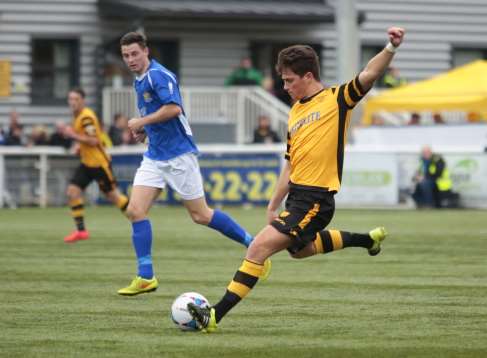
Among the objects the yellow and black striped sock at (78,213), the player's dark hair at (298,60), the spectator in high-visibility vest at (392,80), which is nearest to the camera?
the player's dark hair at (298,60)

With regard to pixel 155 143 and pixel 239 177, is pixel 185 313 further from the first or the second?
pixel 239 177

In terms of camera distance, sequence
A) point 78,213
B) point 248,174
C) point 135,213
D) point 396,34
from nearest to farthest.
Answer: point 396,34 → point 135,213 → point 78,213 → point 248,174

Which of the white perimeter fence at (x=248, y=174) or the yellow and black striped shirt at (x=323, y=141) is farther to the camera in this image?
the white perimeter fence at (x=248, y=174)

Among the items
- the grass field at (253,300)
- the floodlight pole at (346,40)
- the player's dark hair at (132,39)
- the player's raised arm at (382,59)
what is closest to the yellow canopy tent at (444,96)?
the floodlight pole at (346,40)

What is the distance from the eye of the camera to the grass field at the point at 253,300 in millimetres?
8688

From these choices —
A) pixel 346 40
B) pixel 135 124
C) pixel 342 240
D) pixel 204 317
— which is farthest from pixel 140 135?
pixel 346 40

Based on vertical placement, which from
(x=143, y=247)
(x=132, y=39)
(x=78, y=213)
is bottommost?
(x=78, y=213)

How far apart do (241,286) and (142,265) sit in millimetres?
2674

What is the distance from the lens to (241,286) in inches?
364

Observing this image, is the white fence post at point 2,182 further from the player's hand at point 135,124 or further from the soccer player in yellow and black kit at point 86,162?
the player's hand at point 135,124

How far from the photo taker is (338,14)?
30.4 m

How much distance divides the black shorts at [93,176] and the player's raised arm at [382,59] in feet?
33.9

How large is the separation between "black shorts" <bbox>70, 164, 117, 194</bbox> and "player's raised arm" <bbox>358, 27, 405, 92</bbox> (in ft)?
33.9

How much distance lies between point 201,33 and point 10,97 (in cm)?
560
